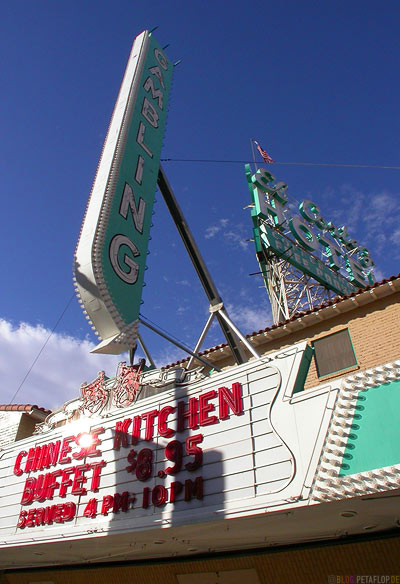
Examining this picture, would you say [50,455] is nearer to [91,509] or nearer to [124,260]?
[91,509]

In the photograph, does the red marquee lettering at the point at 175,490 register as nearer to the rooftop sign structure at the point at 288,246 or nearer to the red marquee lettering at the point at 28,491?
the red marquee lettering at the point at 28,491

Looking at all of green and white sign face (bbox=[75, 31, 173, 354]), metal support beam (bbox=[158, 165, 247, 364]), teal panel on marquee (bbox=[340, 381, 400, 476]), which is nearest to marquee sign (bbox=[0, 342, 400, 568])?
teal panel on marquee (bbox=[340, 381, 400, 476])

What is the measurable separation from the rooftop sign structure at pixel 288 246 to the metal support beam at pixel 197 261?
9.06 metres

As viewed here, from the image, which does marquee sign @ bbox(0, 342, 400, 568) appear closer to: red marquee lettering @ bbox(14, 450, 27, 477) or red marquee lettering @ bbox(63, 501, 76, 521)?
red marquee lettering @ bbox(63, 501, 76, 521)

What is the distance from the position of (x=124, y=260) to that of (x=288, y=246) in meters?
16.0

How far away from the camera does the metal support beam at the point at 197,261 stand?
12.7m

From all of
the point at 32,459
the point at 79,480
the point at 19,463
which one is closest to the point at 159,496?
the point at 79,480

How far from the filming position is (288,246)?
2430 cm

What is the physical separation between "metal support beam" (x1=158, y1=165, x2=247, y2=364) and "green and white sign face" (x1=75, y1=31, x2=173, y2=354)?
1.10 meters

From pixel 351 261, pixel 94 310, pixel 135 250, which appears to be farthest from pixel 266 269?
pixel 94 310

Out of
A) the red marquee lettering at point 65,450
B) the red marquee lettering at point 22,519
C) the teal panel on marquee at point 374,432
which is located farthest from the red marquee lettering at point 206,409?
the red marquee lettering at point 22,519

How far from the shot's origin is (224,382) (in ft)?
29.0

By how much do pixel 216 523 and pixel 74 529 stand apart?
3759 mm

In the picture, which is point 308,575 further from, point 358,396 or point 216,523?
point 358,396
